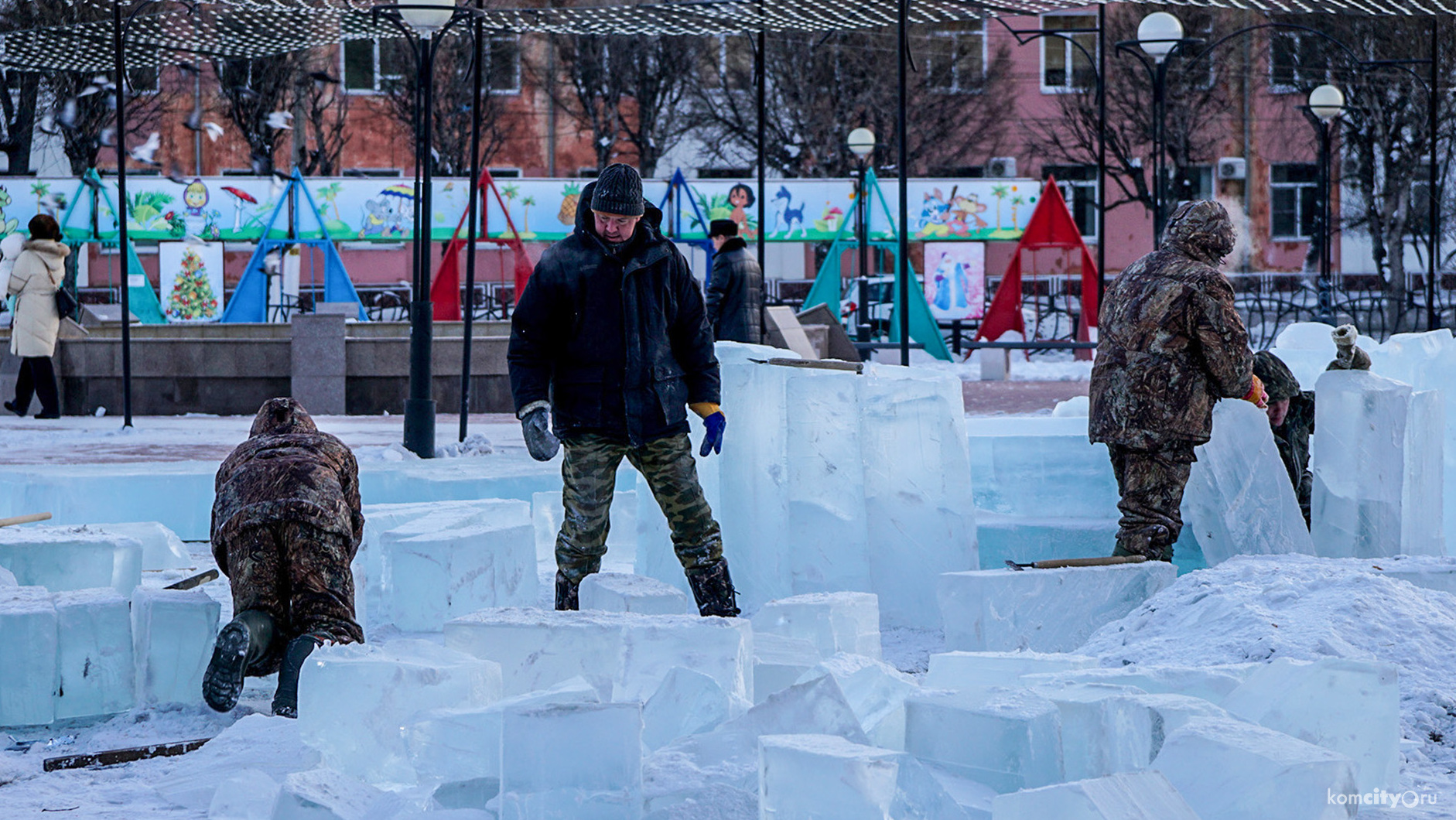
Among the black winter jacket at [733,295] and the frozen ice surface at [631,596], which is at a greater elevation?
the black winter jacket at [733,295]

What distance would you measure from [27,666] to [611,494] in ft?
5.73

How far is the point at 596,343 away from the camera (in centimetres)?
501

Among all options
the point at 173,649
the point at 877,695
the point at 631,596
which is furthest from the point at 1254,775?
the point at 173,649

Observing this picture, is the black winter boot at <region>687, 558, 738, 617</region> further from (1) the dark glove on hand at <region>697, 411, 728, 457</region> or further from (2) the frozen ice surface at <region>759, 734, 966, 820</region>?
(2) the frozen ice surface at <region>759, 734, 966, 820</region>

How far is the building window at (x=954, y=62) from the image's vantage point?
31547 millimetres

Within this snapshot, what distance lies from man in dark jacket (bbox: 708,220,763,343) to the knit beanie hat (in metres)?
5.44

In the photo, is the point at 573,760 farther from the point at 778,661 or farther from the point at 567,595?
the point at 567,595

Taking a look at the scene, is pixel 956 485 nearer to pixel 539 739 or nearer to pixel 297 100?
pixel 539 739

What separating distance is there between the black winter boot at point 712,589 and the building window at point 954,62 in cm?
2672

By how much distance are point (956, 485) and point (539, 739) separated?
303cm

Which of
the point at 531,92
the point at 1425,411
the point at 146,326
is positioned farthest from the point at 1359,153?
the point at 1425,411

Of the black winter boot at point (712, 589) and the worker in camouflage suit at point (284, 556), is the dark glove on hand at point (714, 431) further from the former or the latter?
the worker in camouflage suit at point (284, 556)

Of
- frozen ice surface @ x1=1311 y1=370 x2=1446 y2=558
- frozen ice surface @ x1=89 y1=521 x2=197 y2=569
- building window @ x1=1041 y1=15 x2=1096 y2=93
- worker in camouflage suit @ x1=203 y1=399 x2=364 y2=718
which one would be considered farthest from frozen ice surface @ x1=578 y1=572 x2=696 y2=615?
building window @ x1=1041 y1=15 x2=1096 y2=93

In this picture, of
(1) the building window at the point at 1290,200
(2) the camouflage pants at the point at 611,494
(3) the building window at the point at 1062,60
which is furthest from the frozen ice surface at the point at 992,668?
(1) the building window at the point at 1290,200
